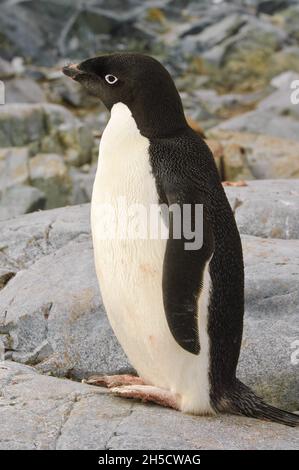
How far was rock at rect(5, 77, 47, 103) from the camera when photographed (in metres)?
14.6

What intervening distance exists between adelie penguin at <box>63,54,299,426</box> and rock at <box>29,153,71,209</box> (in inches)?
240

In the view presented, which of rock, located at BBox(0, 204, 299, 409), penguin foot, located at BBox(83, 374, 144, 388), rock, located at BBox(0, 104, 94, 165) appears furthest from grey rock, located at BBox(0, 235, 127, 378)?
rock, located at BBox(0, 104, 94, 165)

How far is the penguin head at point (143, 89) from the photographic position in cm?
271

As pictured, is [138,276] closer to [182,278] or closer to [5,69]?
[182,278]

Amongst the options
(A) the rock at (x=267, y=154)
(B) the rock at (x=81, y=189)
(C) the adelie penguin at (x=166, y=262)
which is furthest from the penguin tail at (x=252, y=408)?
(B) the rock at (x=81, y=189)

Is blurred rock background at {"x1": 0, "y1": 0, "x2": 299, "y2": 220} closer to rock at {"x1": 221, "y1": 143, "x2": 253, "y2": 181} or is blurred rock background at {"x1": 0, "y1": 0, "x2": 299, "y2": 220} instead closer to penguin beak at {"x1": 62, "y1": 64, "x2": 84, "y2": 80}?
rock at {"x1": 221, "y1": 143, "x2": 253, "y2": 181}

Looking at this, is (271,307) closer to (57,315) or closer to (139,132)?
(57,315)

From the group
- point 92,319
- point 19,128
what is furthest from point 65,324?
point 19,128

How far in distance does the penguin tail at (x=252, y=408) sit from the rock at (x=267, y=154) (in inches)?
226

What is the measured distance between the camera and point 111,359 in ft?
11.7

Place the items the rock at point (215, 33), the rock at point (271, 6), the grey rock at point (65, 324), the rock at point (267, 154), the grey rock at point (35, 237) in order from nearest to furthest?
the grey rock at point (65, 324)
the grey rock at point (35, 237)
the rock at point (267, 154)
the rock at point (215, 33)
the rock at point (271, 6)

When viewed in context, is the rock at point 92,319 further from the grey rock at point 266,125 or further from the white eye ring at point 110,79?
the grey rock at point 266,125

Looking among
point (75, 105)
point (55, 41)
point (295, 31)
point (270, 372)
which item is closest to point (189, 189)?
point (270, 372)
